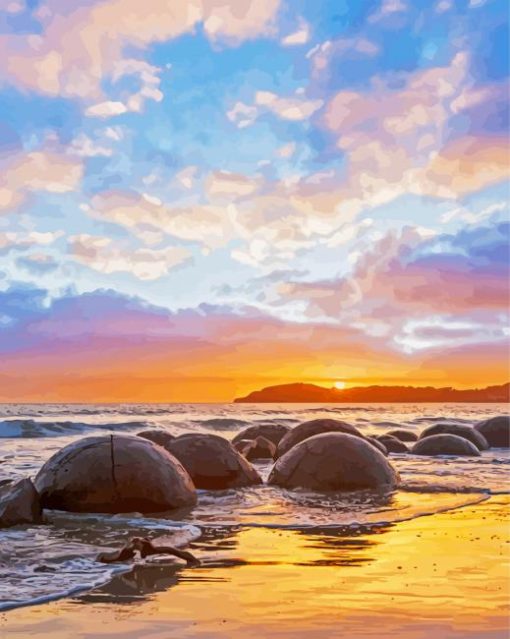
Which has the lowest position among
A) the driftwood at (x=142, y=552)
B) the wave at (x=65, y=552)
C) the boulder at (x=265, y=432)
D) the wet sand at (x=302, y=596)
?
the wet sand at (x=302, y=596)

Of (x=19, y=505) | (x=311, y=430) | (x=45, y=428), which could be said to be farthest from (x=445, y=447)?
(x=45, y=428)

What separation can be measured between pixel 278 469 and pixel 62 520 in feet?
15.0

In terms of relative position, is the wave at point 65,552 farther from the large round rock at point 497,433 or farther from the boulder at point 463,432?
the large round rock at point 497,433

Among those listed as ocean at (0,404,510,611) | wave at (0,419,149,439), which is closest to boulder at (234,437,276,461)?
ocean at (0,404,510,611)

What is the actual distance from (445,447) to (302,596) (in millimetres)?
17063

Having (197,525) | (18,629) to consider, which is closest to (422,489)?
(197,525)

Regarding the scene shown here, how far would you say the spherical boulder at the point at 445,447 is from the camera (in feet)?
71.3

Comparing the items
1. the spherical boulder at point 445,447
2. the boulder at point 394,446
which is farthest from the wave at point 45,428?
the spherical boulder at point 445,447

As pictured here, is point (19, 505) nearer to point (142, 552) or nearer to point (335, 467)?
point (142, 552)

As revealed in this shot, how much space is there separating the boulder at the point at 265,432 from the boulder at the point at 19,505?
14225 mm

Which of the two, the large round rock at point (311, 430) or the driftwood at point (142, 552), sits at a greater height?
the large round rock at point (311, 430)

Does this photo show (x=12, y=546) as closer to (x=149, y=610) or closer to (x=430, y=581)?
(x=149, y=610)

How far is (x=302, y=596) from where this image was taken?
5379mm

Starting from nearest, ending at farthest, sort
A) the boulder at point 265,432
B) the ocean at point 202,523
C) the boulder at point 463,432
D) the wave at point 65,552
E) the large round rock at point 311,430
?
the wave at point 65,552 < the ocean at point 202,523 < the large round rock at point 311,430 < the boulder at point 265,432 < the boulder at point 463,432
